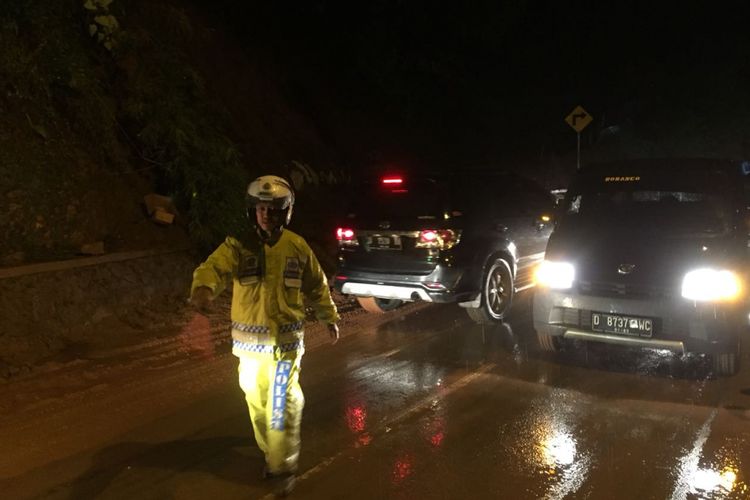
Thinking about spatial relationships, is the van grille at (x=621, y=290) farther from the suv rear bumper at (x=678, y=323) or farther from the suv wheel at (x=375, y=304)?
the suv wheel at (x=375, y=304)

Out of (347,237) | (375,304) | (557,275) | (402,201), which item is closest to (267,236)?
(557,275)

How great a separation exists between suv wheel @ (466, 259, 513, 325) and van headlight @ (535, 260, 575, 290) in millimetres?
1465

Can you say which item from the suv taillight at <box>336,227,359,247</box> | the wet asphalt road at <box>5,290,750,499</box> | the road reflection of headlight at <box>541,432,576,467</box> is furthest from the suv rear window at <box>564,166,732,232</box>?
the road reflection of headlight at <box>541,432,576,467</box>

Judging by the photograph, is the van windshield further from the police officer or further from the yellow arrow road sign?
the yellow arrow road sign

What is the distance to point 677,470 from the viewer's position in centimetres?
427

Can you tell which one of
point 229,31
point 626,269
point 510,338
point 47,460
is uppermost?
point 229,31

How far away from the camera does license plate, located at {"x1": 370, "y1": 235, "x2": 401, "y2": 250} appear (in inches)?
302

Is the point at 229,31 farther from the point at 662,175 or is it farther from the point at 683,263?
the point at 683,263

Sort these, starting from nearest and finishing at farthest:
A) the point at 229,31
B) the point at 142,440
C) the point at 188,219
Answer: the point at 142,440
the point at 188,219
the point at 229,31

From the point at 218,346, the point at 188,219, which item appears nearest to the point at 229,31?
the point at 188,219

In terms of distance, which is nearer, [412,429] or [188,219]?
[412,429]

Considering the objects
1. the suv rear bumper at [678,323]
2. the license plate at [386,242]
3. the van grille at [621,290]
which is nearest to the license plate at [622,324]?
the suv rear bumper at [678,323]

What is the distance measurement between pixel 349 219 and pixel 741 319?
4167 mm

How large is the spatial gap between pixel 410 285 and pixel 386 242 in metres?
0.55
